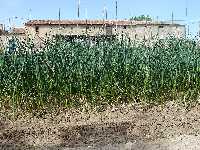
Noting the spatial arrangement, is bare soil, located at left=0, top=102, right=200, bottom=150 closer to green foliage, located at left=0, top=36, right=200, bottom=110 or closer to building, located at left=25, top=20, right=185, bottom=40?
green foliage, located at left=0, top=36, right=200, bottom=110

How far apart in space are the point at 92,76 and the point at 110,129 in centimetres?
147

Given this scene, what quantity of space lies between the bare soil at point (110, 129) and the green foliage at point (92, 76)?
0.33 meters

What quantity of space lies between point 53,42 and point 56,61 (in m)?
0.73

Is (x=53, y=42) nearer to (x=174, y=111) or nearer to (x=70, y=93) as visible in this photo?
(x=70, y=93)

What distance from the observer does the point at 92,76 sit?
8047mm

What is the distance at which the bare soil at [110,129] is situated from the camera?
6.13 metres

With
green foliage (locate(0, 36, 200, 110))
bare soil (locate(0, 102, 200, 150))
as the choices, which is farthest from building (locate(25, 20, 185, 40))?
bare soil (locate(0, 102, 200, 150))

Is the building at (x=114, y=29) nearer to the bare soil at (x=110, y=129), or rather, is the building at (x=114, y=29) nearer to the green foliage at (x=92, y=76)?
the green foliage at (x=92, y=76)

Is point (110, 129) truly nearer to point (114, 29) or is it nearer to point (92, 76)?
point (92, 76)

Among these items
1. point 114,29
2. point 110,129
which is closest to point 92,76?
point 110,129

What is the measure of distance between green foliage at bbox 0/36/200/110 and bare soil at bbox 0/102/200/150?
1.07 feet

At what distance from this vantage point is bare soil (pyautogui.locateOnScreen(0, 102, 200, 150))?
241 inches

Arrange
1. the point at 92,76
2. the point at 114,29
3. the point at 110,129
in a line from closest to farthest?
1. the point at 110,129
2. the point at 92,76
3. the point at 114,29

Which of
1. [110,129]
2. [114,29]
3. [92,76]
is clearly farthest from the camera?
[114,29]
